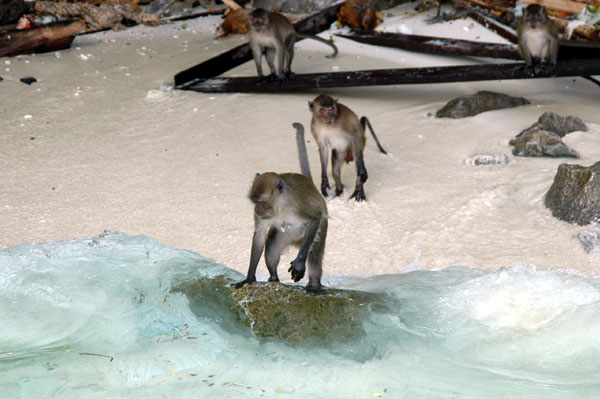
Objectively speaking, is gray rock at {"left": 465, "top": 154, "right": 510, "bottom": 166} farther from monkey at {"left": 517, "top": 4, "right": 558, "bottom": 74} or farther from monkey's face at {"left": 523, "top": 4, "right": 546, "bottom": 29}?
monkey's face at {"left": 523, "top": 4, "right": 546, "bottom": 29}

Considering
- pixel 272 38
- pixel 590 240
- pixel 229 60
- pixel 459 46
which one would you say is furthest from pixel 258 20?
pixel 590 240

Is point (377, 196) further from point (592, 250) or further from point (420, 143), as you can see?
point (592, 250)

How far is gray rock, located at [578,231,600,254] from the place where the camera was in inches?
203

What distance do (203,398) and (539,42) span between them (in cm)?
692

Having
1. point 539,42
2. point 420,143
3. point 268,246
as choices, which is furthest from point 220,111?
point 268,246

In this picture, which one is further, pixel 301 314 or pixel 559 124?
pixel 559 124

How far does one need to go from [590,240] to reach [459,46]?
18.9 ft

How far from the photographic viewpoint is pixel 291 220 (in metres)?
4.17

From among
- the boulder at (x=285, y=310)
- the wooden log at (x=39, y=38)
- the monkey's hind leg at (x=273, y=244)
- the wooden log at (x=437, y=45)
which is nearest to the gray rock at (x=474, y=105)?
the wooden log at (x=437, y=45)

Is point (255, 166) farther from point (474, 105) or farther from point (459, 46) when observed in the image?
point (459, 46)

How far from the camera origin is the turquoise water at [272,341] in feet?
10.5

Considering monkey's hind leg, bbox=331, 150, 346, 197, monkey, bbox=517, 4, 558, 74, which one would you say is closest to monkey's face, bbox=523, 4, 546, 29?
monkey, bbox=517, 4, 558, 74

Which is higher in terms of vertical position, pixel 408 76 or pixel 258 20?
pixel 258 20

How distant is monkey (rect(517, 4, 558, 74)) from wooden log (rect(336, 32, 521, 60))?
39.5 inches
